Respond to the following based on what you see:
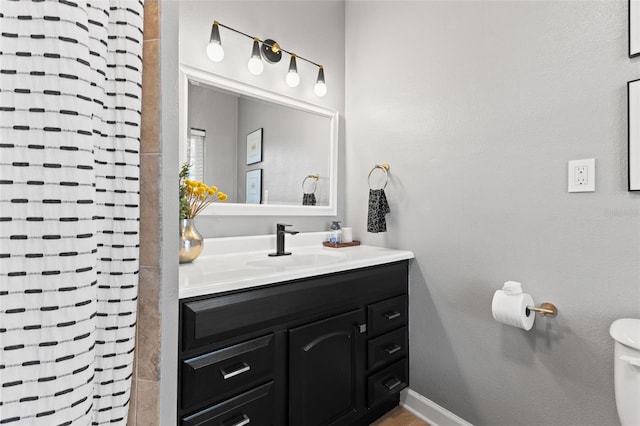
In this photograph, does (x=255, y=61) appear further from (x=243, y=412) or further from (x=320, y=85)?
(x=243, y=412)

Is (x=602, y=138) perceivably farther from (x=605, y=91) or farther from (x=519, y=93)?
(x=519, y=93)

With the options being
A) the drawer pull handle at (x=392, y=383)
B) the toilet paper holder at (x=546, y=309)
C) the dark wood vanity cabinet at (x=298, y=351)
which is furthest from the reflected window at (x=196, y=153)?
the toilet paper holder at (x=546, y=309)

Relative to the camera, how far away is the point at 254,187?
5.80 feet

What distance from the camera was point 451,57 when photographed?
5.21ft

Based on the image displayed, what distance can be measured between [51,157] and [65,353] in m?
0.35

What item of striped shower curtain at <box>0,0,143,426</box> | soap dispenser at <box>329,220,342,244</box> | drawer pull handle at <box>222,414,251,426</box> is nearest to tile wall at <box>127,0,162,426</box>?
striped shower curtain at <box>0,0,143,426</box>

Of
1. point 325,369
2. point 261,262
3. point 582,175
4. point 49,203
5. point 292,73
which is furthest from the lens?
point 292,73

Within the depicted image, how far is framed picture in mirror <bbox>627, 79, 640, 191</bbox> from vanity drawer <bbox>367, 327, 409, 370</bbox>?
1156mm

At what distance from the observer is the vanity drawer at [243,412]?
982 mm

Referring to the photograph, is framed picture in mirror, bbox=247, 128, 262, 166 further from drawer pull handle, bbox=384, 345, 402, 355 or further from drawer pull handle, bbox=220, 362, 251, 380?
drawer pull handle, bbox=384, 345, 402, 355

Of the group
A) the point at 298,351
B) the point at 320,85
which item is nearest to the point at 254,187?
the point at 320,85

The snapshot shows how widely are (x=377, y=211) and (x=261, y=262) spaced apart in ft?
2.38

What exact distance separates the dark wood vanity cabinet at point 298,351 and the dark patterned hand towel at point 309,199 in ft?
2.15

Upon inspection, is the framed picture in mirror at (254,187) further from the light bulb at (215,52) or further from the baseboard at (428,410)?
the baseboard at (428,410)
